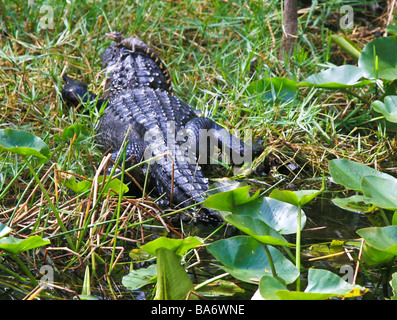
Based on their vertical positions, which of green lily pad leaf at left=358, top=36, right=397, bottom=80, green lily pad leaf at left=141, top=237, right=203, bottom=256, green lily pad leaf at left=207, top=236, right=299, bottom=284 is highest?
green lily pad leaf at left=358, top=36, right=397, bottom=80

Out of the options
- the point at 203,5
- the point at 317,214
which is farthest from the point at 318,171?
the point at 203,5

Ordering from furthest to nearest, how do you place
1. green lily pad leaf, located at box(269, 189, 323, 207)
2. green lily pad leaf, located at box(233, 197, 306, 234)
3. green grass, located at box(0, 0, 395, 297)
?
green grass, located at box(0, 0, 395, 297) → green lily pad leaf, located at box(233, 197, 306, 234) → green lily pad leaf, located at box(269, 189, 323, 207)

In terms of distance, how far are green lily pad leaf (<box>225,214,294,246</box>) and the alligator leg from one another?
4.45ft

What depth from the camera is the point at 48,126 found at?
335 centimetres

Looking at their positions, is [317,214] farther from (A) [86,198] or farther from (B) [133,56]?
(B) [133,56]

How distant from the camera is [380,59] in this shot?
324cm

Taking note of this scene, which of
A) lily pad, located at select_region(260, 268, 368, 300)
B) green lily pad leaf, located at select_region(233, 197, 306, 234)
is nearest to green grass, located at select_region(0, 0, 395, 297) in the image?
green lily pad leaf, located at select_region(233, 197, 306, 234)

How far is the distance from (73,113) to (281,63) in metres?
1.61

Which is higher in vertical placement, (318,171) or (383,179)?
(383,179)

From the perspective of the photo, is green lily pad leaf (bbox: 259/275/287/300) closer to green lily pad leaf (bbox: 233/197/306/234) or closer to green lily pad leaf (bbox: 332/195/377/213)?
green lily pad leaf (bbox: 233/197/306/234)

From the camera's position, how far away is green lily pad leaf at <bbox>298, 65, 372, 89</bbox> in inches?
122

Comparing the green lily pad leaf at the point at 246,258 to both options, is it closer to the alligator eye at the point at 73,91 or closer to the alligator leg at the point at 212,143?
the alligator leg at the point at 212,143

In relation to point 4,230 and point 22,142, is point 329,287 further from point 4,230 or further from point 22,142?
point 22,142

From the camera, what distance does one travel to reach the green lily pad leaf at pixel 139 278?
76.8 inches
